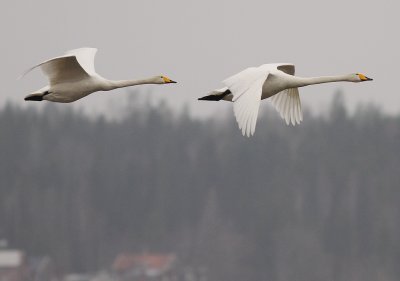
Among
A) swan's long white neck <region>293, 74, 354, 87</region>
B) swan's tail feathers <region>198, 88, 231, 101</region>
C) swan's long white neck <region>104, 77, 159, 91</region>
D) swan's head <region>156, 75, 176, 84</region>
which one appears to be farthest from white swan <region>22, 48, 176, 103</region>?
swan's long white neck <region>293, 74, 354, 87</region>

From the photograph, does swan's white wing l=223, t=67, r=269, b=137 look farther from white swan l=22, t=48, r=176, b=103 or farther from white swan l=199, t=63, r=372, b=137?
white swan l=22, t=48, r=176, b=103

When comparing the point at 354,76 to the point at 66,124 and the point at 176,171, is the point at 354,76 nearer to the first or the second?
the point at 176,171

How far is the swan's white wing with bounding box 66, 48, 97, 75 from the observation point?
27250mm

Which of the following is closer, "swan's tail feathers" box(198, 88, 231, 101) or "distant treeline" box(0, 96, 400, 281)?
"swan's tail feathers" box(198, 88, 231, 101)

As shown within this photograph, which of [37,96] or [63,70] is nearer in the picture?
[63,70]

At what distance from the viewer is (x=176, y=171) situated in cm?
7819

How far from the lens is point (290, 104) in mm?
28766

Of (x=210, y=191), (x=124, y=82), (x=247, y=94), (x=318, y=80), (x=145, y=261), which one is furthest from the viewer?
(x=210, y=191)

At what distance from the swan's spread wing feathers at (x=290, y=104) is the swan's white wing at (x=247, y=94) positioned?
10.00 feet

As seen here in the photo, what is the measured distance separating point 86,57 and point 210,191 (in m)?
48.3

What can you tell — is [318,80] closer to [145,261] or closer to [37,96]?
[37,96]

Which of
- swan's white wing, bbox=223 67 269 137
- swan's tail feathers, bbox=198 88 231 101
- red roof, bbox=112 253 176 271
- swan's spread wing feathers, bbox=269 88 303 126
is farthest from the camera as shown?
red roof, bbox=112 253 176 271

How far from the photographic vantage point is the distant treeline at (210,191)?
217 feet

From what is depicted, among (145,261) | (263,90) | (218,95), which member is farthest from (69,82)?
(145,261)
